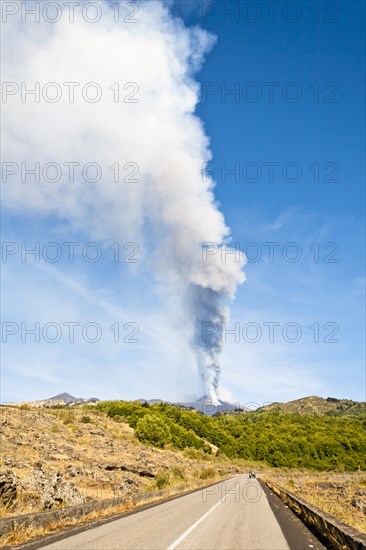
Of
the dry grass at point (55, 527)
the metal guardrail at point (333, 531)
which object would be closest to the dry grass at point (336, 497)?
the metal guardrail at point (333, 531)

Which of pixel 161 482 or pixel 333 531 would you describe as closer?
pixel 333 531

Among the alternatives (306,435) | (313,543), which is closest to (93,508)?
(313,543)

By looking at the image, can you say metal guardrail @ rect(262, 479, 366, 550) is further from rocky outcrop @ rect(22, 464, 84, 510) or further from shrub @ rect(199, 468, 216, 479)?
shrub @ rect(199, 468, 216, 479)

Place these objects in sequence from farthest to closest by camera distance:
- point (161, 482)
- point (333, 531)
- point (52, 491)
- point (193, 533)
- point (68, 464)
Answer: point (161, 482) → point (68, 464) → point (52, 491) → point (193, 533) → point (333, 531)

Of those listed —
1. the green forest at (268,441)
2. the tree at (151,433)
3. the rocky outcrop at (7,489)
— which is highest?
the rocky outcrop at (7,489)

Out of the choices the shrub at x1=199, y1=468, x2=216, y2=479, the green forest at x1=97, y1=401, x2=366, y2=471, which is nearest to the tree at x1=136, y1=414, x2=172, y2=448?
the shrub at x1=199, y1=468, x2=216, y2=479

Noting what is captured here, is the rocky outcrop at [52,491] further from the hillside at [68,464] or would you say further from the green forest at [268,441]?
the green forest at [268,441]

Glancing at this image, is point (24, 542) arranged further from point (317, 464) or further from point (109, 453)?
point (317, 464)

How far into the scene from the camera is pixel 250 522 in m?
14.4

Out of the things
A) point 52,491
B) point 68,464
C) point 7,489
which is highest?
point 7,489

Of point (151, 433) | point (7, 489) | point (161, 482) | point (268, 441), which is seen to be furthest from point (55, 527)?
point (268, 441)

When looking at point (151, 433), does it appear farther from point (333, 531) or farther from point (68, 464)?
point (333, 531)

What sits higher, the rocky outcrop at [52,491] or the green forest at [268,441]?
the rocky outcrop at [52,491]

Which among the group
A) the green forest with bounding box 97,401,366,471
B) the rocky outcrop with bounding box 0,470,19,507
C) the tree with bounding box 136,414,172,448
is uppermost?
the rocky outcrop with bounding box 0,470,19,507
